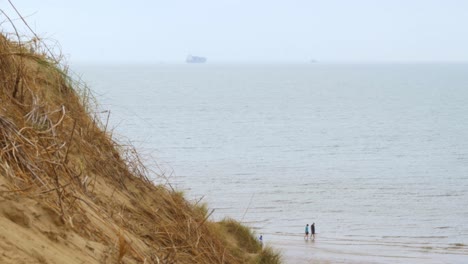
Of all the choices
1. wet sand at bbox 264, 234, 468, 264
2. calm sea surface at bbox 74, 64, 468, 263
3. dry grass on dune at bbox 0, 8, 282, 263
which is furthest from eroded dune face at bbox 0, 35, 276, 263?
wet sand at bbox 264, 234, 468, 264

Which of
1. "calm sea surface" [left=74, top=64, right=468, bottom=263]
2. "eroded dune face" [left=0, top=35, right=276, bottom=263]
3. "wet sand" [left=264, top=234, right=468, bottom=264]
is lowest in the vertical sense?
"eroded dune face" [left=0, top=35, right=276, bottom=263]

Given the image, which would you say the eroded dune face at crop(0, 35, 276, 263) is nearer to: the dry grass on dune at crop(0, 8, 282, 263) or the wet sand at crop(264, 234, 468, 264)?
the dry grass on dune at crop(0, 8, 282, 263)

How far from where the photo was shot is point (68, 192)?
5.28m

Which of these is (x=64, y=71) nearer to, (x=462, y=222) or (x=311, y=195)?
(x=462, y=222)

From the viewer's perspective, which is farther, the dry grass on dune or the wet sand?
the wet sand

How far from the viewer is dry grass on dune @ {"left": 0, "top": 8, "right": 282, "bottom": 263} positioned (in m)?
4.44

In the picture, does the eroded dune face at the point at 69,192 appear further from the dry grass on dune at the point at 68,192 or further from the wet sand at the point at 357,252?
the wet sand at the point at 357,252

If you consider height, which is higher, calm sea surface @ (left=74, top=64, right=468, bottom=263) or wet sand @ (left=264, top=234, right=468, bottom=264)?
calm sea surface @ (left=74, top=64, right=468, bottom=263)

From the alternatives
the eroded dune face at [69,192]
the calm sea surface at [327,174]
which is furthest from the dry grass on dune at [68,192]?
the calm sea surface at [327,174]

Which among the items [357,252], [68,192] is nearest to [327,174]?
[357,252]

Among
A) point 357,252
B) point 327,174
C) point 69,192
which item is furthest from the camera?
point 327,174

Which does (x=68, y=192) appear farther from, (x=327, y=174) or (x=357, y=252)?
(x=327, y=174)

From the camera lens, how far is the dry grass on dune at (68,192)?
4.44 metres

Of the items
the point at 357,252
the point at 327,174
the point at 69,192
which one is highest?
the point at 327,174
